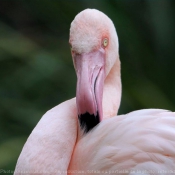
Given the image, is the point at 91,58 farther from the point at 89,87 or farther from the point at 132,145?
the point at 132,145

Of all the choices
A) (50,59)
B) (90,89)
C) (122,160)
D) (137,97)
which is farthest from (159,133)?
(50,59)

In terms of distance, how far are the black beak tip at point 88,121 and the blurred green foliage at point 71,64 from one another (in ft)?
2.91

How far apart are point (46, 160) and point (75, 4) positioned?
1390 millimetres

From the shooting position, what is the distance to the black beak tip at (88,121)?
1607mm

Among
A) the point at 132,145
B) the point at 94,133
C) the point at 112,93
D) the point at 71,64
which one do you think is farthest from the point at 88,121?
the point at 71,64

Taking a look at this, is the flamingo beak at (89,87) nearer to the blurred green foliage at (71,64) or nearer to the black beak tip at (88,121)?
the black beak tip at (88,121)

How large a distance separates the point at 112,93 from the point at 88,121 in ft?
1.07

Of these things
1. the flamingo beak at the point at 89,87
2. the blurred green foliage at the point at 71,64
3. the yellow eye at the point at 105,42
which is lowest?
the blurred green foliage at the point at 71,64

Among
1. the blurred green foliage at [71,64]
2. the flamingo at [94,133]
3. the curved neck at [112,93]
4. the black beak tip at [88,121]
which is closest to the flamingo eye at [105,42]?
the flamingo at [94,133]

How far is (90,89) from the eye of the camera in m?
1.62

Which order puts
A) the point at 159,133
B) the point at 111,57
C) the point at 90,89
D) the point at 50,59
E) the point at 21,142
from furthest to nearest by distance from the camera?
the point at 50,59
the point at 21,142
the point at 111,57
the point at 90,89
the point at 159,133

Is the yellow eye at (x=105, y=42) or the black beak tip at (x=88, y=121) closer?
the black beak tip at (x=88, y=121)

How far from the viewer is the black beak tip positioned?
63.3 inches

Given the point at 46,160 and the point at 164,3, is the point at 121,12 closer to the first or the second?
the point at 164,3
